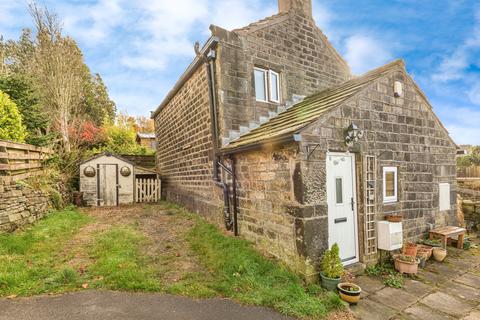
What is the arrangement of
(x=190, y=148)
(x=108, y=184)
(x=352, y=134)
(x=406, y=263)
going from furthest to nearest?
(x=108, y=184), (x=190, y=148), (x=406, y=263), (x=352, y=134)

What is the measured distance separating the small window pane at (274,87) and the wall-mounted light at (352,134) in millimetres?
3443

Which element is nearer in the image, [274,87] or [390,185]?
[390,185]

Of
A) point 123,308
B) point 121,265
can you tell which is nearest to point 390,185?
point 123,308

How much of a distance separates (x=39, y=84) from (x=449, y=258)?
23.7m

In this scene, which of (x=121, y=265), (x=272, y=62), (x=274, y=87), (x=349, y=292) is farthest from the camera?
(x=274, y=87)

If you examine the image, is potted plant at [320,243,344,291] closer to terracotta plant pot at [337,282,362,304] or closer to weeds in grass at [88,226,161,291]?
terracotta plant pot at [337,282,362,304]

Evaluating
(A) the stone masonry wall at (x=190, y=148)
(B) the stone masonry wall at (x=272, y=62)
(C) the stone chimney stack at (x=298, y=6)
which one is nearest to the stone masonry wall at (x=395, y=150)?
(B) the stone masonry wall at (x=272, y=62)

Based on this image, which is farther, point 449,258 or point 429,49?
point 429,49

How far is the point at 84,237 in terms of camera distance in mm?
7066

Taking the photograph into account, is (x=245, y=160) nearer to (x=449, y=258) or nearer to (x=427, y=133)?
(x=427, y=133)

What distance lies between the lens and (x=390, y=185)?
6.25 metres

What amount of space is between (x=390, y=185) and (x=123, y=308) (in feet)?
20.8

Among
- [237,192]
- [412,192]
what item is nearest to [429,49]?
[412,192]

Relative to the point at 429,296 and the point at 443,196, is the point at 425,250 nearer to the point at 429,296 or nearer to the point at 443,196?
the point at 429,296
